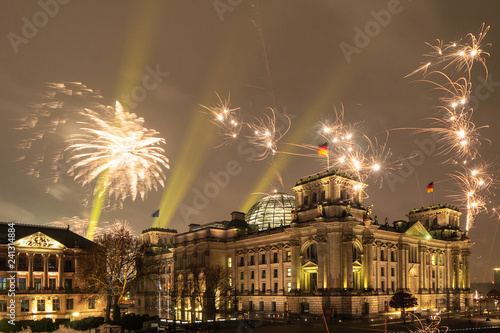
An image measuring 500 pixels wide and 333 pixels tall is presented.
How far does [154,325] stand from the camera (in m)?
56.7

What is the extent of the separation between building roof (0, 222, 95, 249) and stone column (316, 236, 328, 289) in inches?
1673

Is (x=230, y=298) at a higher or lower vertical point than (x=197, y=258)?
lower

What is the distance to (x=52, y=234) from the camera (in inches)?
3179

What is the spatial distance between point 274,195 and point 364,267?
176 ft

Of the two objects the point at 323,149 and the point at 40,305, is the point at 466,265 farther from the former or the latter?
the point at 40,305

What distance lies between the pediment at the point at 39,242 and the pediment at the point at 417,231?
7190 cm

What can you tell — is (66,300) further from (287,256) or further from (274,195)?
(274,195)

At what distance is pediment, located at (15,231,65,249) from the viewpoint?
73.3 m

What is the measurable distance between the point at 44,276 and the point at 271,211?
64836 millimetres

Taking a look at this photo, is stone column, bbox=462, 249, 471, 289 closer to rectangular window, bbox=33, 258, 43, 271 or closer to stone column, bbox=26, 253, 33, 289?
rectangular window, bbox=33, 258, 43, 271

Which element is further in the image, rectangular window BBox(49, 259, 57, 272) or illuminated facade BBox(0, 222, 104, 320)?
rectangular window BBox(49, 259, 57, 272)

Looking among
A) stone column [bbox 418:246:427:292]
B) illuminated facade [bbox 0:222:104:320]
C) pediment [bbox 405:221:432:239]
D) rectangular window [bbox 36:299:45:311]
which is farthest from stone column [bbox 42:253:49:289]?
stone column [bbox 418:246:427:292]

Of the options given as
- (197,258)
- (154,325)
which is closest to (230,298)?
(197,258)

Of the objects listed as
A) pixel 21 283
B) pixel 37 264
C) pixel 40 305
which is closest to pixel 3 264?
pixel 21 283
